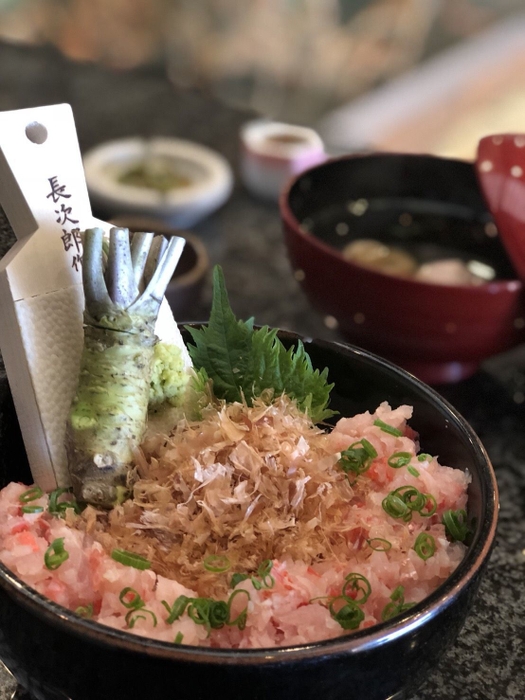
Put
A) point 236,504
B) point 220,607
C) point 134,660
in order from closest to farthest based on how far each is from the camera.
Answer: point 134,660, point 220,607, point 236,504

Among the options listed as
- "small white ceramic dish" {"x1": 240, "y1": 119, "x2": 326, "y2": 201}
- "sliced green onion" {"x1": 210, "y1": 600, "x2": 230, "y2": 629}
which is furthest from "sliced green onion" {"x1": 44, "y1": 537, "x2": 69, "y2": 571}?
"small white ceramic dish" {"x1": 240, "y1": 119, "x2": 326, "y2": 201}

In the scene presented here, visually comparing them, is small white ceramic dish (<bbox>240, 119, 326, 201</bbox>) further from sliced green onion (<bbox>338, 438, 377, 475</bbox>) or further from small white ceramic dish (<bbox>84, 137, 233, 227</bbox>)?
sliced green onion (<bbox>338, 438, 377, 475</bbox>)

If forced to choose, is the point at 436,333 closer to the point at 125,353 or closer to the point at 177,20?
the point at 125,353

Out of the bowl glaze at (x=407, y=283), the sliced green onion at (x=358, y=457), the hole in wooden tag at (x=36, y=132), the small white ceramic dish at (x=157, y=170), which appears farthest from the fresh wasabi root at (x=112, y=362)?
the small white ceramic dish at (x=157, y=170)

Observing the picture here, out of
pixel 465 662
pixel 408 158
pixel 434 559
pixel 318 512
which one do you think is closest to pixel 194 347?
pixel 318 512

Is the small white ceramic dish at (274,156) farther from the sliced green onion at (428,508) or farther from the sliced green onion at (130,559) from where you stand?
the sliced green onion at (130,559)

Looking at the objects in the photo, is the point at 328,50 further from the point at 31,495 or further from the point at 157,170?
the point at 31,495
